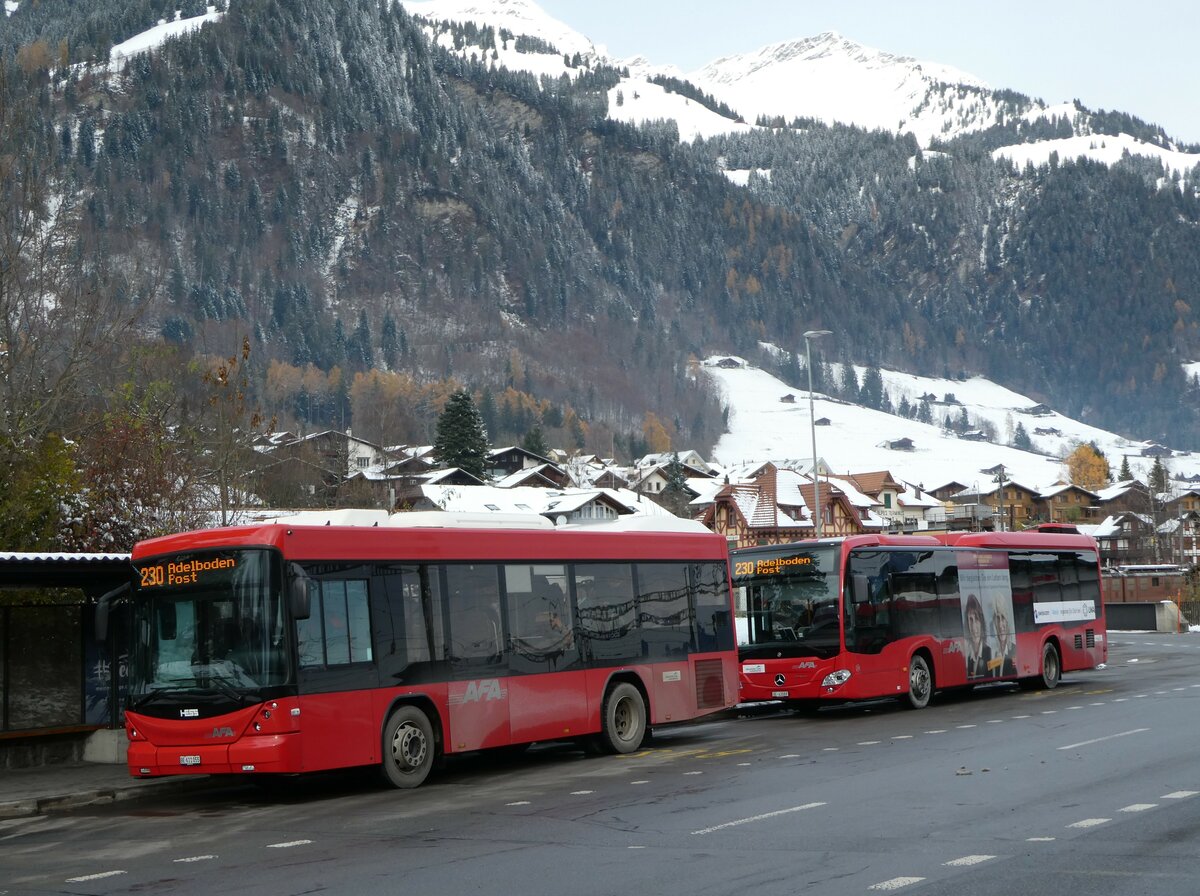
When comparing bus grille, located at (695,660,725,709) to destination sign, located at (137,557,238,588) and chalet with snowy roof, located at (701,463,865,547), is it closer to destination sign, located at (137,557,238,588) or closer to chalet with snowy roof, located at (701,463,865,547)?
destination sign, located at (137,557,238,588)

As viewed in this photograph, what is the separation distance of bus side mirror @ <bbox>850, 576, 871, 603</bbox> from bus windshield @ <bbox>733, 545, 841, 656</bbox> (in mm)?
290

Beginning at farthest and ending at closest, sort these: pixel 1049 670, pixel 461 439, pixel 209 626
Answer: pixel 461 439, pixel 1049 670, pixel 209 626

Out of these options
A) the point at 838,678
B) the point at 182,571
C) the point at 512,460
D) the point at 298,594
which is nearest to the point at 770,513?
the point at 512,460

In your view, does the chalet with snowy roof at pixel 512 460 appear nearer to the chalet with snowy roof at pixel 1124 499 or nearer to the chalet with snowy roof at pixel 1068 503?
the chalet with snowy roof at pixel 1068 503

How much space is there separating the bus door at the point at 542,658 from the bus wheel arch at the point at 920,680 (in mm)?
8616

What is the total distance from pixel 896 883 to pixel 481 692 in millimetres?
8138

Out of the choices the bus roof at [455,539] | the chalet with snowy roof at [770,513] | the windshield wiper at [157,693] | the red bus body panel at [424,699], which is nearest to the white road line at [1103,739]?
the red bus body panel at [424,699]

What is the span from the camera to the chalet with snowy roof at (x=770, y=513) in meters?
113

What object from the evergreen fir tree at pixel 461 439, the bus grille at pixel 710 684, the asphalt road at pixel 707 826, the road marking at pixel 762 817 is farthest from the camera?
the evergreen fir tree at pixel 461 439

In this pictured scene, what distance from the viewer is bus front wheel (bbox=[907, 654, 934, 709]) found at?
25.0 meters

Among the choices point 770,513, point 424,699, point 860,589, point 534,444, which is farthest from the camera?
point 534,444

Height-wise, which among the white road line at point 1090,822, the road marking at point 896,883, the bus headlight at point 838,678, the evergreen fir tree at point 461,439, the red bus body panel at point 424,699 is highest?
the evergreen fir tree at point 461,439

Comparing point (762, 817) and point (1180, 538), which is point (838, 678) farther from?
point (1180, 538)

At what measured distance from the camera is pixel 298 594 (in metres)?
14.4
